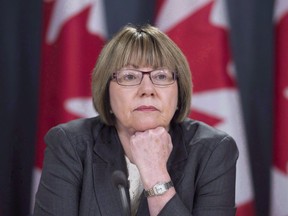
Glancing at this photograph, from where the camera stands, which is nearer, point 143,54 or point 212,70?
point 143,54

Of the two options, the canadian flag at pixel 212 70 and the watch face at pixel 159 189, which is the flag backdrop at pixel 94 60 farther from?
the watch face at pixel 159 189

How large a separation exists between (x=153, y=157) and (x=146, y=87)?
22cm

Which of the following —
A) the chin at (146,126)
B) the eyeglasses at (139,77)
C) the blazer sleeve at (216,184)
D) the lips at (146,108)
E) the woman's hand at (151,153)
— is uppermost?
the eyeglasses at (139,77)

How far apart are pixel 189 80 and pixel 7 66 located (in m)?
0.94

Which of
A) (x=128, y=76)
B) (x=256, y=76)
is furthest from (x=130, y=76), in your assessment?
(x=256, y=76)

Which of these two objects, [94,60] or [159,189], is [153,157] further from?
[94,60]

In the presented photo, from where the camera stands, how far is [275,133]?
232 cm

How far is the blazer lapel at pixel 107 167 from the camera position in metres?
1.64

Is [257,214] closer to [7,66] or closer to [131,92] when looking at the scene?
[131,92]

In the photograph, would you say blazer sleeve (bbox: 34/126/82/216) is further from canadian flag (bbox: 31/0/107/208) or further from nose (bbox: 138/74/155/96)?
canadian flag (bbox: 31/0/107/208)

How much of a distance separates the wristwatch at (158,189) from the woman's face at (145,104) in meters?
0.20

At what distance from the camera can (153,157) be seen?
1646 millimetres

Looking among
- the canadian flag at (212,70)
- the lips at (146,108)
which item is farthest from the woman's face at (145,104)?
the canadian flag at (212,70)

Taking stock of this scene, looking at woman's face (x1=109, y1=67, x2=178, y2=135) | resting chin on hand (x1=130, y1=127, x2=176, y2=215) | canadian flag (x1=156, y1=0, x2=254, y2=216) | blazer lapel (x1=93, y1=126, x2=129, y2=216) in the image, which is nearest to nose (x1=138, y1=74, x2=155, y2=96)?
woman's face (x1=109, y1=67, x2=178, y2=135)
